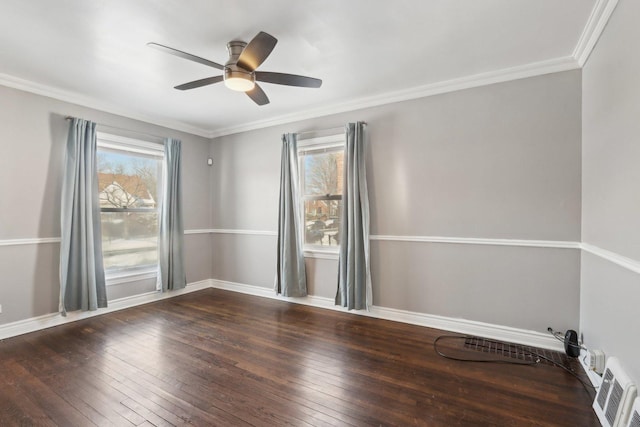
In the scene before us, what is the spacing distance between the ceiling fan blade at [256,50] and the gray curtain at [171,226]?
264cm

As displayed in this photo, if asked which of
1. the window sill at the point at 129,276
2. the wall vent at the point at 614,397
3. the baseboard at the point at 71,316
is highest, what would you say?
the window sill at the point at 129,276

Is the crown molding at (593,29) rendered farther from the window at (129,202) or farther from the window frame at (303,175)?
the window at (129,202)

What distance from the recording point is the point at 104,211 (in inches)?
149

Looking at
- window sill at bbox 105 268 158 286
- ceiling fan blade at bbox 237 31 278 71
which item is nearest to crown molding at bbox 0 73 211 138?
window sill at bbox 105 268 158 286

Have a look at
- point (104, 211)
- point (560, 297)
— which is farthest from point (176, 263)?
point (560, 297)

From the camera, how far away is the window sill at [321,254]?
153 inches

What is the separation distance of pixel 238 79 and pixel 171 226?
2.80 meters

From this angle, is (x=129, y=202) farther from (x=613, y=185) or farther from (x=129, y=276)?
(x=613, y=185)

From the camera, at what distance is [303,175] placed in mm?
4156

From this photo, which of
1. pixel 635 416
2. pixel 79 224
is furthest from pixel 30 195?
pixel 635 416

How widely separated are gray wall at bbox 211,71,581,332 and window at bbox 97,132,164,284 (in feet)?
7.86

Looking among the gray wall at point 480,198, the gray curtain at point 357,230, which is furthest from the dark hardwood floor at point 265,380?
the gray wall at point 480,198

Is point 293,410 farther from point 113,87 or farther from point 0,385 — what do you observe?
point 113,87

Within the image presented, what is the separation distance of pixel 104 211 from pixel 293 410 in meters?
3.42
